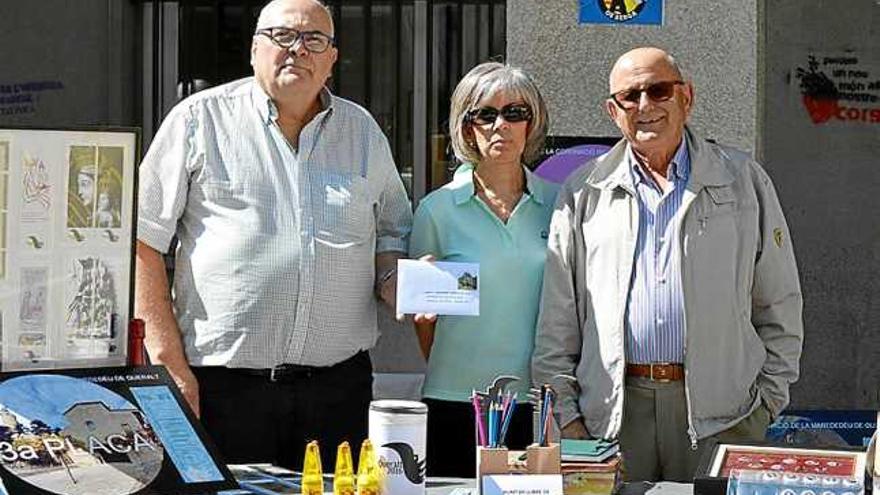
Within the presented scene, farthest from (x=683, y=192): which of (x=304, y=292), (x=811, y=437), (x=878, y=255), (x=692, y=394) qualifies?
(x=878, y=255)

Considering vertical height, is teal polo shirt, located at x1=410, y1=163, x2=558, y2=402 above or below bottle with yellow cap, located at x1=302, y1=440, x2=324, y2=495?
above

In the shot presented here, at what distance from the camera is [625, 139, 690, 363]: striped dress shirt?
366 centimetres

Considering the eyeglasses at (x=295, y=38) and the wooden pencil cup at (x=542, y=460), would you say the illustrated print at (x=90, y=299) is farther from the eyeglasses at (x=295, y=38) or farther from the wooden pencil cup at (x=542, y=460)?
the eyeglasses at (x=295, y=38)

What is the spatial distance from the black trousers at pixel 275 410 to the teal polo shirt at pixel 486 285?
0.27 m

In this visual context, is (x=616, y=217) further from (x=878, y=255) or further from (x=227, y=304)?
(x=878, y=255)

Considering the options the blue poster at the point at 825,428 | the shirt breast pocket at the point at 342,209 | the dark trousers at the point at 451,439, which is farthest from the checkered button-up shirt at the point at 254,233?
the blue poster at the point at 825,428

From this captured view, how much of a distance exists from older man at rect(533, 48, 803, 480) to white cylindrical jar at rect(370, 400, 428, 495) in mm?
1106

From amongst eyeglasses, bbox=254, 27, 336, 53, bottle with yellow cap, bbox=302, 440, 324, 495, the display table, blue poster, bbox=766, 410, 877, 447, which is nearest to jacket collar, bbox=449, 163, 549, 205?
eyeglasses, bbox=254, 27, 336, 53

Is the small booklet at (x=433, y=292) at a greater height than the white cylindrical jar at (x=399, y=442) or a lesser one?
greater

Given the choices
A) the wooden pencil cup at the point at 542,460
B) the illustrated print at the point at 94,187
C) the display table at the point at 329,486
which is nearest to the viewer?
the wooden pencil cup at the point at 542,460

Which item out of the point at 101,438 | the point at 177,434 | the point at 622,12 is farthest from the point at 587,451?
the point at 622,12

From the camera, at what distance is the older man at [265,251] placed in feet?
12.4

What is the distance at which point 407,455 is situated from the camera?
2.70 meters

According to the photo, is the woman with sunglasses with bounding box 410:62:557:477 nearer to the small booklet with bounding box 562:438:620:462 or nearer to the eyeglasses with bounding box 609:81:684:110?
the eyeglasses with bounding box 609:81:684:110
